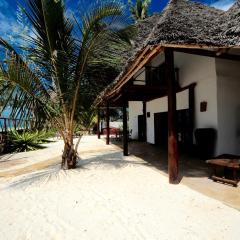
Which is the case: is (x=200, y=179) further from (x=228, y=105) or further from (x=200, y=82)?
(x=200, y=82)

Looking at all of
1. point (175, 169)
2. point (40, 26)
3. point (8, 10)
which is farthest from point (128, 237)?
point (8, 10)

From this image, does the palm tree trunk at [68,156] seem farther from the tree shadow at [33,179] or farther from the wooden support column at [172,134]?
the wooden support column at [172,134]

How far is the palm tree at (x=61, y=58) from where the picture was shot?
5.96m

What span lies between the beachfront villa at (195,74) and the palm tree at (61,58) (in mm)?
930

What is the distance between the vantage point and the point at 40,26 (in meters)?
6.39

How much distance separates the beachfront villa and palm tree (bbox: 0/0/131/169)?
0.93 meters

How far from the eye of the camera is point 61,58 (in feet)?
21.5

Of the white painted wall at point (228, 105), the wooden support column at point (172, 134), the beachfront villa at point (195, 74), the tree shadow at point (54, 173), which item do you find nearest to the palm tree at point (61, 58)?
the tree shadow at point (54, 173)

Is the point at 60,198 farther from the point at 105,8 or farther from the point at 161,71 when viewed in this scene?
the point at 161,71

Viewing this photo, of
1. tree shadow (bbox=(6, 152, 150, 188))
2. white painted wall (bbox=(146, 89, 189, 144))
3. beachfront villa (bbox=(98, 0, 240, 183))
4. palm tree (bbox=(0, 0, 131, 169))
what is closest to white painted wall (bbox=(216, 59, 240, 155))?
beachfront villa (bbox=(98, 0, 240, 183))

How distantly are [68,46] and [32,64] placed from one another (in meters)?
1.07

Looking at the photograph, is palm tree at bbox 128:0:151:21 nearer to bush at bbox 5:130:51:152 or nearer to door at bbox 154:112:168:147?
door at bbox 154:112:168:147

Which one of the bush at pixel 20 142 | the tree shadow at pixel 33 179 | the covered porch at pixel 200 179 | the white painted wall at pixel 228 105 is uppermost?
the white painted wall at pixel 228 105

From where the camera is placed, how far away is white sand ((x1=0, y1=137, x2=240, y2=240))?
3.29 meters
